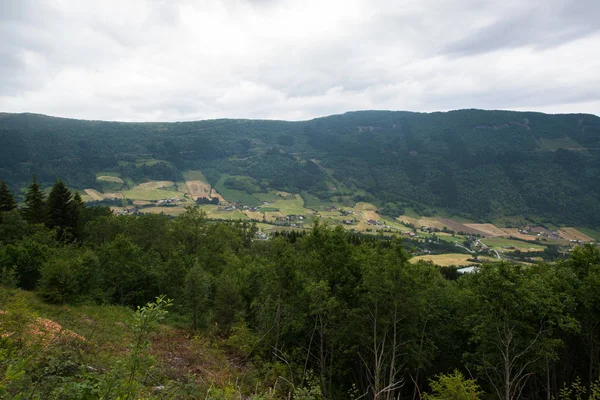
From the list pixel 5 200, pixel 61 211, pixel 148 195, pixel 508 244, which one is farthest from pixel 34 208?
pixel 508 244

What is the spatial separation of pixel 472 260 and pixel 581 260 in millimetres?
88029

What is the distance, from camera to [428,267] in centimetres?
2358

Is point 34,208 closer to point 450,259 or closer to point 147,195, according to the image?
point 450,259

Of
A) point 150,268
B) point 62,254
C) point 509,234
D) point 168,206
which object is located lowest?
point 509,234

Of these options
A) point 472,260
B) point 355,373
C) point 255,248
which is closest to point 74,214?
point 255,248

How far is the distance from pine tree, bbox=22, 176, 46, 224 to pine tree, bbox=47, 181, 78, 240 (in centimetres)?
90

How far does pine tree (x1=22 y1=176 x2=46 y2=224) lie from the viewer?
43.3 m

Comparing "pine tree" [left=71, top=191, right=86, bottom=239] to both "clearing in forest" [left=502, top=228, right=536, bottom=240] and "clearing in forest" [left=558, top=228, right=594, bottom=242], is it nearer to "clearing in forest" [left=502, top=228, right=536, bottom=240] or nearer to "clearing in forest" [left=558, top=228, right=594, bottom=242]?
"clearing in forest" [left=502, top=228, right=536, bottom=240]

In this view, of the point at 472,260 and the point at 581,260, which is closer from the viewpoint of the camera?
the point at 581,260

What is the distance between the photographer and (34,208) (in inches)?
1735

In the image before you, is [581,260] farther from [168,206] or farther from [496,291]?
[168,206]

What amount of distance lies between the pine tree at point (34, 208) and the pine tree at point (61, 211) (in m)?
0.90

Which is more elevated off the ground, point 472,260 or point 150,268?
point 150,268

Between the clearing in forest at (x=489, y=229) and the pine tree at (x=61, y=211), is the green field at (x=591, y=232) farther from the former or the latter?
the pine tree at (x=61, y=211)
